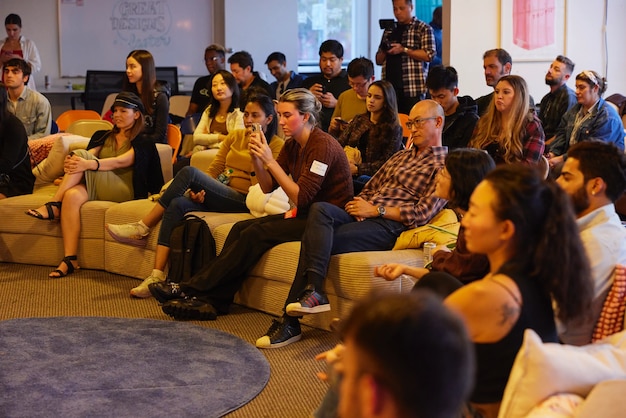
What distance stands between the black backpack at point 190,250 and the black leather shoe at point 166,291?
7.2 inches

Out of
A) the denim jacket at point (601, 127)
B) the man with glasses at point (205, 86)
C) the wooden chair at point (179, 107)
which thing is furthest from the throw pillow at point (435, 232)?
the wooden chair at point (179, 107)

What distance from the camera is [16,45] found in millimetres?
10508

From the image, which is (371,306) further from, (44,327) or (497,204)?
(44,327)

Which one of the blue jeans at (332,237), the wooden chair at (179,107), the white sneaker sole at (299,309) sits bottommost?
the white sneaker sole at (299,309)

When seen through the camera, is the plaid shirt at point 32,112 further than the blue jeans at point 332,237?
Yes

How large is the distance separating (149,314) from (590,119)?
10.8 ft

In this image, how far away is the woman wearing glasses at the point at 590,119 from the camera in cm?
611

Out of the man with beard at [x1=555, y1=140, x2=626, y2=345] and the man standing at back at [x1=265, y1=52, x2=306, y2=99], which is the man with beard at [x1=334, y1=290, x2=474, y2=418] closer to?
the man with beard at [x1=555, y1=140, x2=626, y2=345]

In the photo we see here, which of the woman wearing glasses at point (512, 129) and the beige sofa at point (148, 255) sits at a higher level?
the woman wearing glasses at point (512, 129)

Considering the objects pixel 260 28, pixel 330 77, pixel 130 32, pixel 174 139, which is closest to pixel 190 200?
pixel 174 139

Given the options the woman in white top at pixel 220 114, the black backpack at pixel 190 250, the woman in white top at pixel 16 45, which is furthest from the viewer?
the woman in white top at pixel 16 45

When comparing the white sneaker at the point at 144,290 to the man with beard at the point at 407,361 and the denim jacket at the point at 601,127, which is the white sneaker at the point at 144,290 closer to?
the denim jacket at the point at 601,127

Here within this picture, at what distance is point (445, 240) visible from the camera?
422 cm

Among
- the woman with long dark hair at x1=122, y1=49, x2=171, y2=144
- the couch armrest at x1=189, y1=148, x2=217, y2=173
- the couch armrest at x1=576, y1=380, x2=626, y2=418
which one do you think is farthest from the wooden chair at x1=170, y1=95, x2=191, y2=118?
the couch armrest at x1=576, y1=380, x2=626, y2=418
